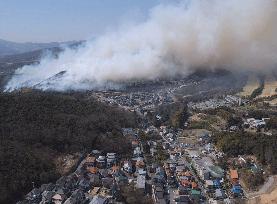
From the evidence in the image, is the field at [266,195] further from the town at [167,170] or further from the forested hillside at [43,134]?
the forested hillside at [43,134]

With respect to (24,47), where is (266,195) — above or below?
above

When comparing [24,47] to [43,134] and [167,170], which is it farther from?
[167,170]

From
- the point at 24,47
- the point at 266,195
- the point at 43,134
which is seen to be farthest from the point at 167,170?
the point at 24,47

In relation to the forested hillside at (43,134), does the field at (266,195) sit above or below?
below

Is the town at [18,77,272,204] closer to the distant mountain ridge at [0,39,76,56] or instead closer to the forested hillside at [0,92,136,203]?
the forested hillside at [0,92,136,203]

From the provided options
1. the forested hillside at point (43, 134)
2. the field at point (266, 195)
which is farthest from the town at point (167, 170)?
the forested hillside at point (43, 134)

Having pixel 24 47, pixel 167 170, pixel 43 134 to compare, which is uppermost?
pixel 43 134

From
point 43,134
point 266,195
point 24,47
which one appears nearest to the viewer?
point 266,195

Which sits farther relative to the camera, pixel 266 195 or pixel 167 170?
pixel 167 170

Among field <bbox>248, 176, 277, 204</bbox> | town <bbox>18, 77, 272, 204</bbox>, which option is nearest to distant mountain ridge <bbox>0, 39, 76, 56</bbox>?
town <bbox>18, 77, 272, 204</bbox>
